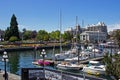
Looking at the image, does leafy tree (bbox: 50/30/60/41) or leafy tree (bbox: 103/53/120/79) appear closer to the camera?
leafy tree (bbox: 103/53/120/79)

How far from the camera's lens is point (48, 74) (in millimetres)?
29391

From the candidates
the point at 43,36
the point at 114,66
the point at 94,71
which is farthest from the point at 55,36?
the point at 114,66

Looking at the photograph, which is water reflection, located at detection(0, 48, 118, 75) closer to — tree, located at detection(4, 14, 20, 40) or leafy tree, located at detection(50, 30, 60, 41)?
tree, located at detection(4, 14, 20, 40)

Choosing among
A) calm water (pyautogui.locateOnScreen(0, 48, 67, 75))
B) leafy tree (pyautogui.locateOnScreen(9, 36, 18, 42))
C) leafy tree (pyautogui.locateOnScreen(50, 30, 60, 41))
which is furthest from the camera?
leafy tree (pyautogui.locateOnScreen(50, 30, 60, 41))

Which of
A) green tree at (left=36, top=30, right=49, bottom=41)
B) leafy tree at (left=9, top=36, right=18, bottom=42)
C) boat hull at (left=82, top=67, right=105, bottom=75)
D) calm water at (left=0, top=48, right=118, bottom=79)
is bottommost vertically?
boat hull at (left=82, top=67, right=105, bottom=75)

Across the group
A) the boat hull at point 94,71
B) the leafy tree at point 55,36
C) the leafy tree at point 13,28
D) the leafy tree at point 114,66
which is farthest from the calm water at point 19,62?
the leafy tree at point 55,36

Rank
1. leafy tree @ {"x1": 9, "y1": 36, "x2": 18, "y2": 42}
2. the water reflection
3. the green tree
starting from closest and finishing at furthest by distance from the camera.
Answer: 1. the water reflection
2. leafy tree @ {"x1": 9, "y1": 36, "x2": 18, "y2": 42}
3. the green tree

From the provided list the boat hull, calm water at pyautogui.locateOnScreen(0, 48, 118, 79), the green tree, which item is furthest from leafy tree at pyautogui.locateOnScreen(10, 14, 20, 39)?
the boat hull

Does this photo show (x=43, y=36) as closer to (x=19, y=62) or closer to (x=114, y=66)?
(x=19, y=62)

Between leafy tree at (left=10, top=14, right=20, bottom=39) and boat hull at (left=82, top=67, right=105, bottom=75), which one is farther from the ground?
leafy tree at (left=10, top=14, right=20, bottom=39)

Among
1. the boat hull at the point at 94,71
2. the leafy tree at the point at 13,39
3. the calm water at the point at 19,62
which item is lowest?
the boat hull at the point at 94,71

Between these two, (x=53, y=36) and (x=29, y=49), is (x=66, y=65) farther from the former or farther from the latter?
(x=53, y=36)

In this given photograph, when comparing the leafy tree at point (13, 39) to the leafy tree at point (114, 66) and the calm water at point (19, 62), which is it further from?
the leafy tree at point (114, 66)

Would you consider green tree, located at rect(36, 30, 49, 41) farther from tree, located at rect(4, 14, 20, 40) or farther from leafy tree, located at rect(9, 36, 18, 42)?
leafy tree, located at rect(9, 36, 18, 42)
